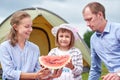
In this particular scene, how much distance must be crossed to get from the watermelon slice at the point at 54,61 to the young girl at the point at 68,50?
151 millimetres

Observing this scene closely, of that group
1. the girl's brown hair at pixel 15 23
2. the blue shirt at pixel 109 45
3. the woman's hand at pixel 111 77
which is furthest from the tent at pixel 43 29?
the woman's hand at pixel 111 77

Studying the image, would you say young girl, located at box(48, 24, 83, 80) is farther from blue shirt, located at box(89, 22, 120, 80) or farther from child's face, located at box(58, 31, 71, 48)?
blue shirt, located at box(89, 22, 120, 80)

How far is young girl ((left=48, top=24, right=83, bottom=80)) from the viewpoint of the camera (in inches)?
167

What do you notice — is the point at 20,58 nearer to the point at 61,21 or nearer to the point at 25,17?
the point at 25,17

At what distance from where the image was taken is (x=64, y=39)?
428cm

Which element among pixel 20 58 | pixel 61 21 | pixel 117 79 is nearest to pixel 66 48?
pixel 20 58

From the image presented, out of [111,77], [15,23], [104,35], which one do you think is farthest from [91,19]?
[15,23]

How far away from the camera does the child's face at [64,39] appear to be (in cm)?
428

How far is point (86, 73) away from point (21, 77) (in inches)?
229

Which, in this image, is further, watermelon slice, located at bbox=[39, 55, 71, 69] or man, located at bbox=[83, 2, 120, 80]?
watermelon slice, located at bbox=[39, 55, 71, 69]

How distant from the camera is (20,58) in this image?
3.95 meters

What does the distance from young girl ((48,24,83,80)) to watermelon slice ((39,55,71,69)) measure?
0.15m

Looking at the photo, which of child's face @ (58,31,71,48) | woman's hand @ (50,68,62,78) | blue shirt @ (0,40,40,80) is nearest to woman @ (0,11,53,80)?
blue shirt @ (0,40,40,80)

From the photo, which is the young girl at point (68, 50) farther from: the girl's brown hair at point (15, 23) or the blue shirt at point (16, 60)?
the girl's brown hair at point (15, 23)
